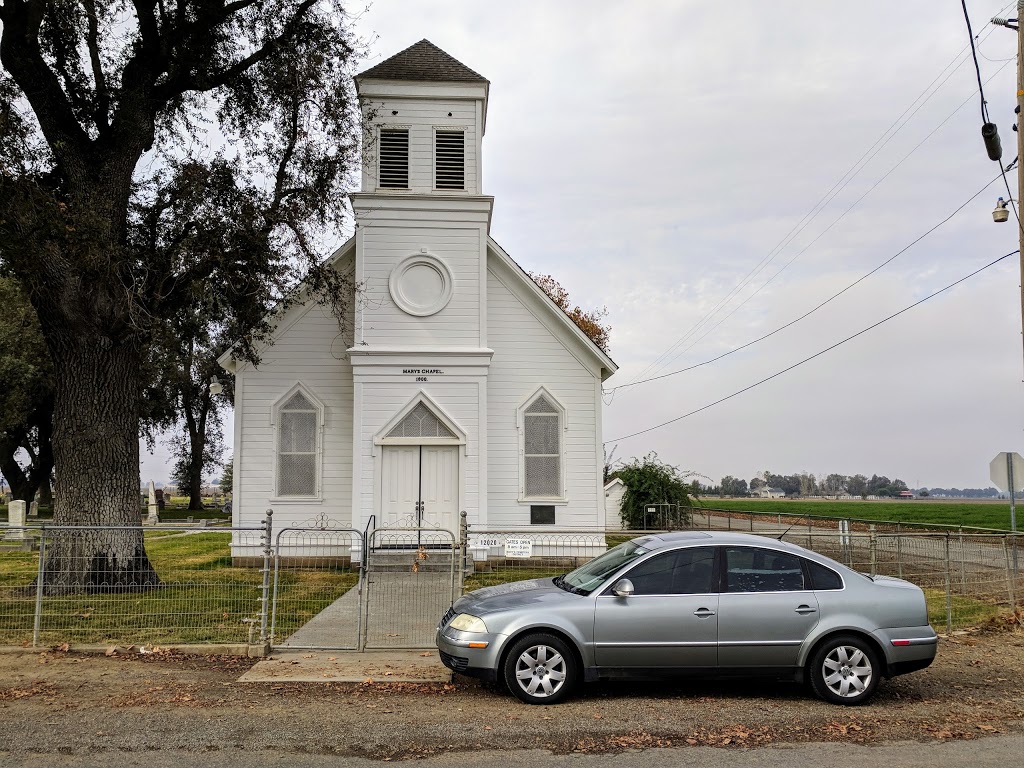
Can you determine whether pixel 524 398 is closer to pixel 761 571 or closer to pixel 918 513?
pixel 761 571

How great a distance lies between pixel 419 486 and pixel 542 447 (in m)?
3.07

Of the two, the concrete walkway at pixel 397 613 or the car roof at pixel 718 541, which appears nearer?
the car roof at pixel 718 541

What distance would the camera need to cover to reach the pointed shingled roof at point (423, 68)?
19047 mm

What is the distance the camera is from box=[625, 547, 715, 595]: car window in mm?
8156

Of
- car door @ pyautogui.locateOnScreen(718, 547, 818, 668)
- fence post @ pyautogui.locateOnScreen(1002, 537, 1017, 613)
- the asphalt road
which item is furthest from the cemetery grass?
fence post @ pyautogui.locateOnScreen(1002, 537, 1017, 613)

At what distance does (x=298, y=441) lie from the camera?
62.5 ft

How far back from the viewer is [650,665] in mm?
7926

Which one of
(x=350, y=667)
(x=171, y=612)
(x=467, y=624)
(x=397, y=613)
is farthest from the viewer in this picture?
A: (x=397, y=613)

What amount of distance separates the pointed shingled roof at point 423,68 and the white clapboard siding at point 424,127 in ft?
1.65

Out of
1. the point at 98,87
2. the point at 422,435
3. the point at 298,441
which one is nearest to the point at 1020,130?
the point at 422,435

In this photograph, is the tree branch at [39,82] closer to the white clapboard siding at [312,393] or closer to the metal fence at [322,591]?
the white clapboard siding at [312,393]

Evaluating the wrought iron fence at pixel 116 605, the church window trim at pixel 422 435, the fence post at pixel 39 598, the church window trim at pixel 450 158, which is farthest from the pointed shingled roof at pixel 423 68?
the fence post at pixel 39 598

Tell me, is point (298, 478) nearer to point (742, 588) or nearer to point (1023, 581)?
point (742, 588)

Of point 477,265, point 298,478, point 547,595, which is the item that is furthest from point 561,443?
point 547,595
